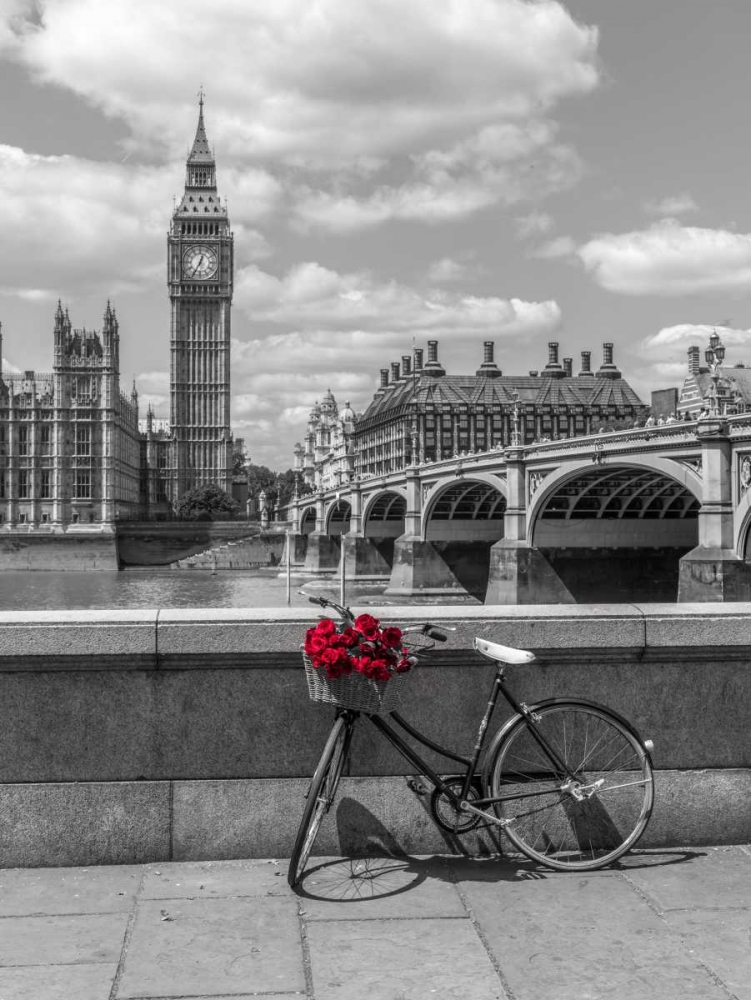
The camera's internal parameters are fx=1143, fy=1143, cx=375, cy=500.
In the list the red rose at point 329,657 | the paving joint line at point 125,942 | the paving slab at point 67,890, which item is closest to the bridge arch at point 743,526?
the red rose at point 329,657

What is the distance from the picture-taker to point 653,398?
10319 centimetres

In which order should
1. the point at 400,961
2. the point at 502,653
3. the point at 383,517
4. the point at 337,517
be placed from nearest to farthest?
the point at 400,961, the point at 502,653, the point at 383,517, the point at 337,517

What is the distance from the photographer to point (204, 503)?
13788cm

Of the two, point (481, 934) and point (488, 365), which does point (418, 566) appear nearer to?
point (481, 934)

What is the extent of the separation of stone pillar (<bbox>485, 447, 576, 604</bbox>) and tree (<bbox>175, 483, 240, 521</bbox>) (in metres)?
88.4

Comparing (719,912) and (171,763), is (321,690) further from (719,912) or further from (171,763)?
(719,912)

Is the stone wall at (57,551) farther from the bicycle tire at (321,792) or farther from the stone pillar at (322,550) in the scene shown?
the bicycle tire at (321,792)

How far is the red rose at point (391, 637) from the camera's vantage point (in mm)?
5156

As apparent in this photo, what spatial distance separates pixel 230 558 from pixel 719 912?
98.8 metres

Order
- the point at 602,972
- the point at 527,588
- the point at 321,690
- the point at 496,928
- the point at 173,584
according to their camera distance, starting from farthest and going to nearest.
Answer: the point at 173,584, the point at 527,588, the point at 321,690, the point at 496,928, the point at 602,972

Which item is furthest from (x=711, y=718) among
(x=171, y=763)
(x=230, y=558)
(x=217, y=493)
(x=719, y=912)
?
(x=217, y=493)

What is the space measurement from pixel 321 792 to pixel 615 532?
51.4 m

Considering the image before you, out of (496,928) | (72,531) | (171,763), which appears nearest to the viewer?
(496,928)

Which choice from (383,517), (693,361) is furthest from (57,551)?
(693,361)
